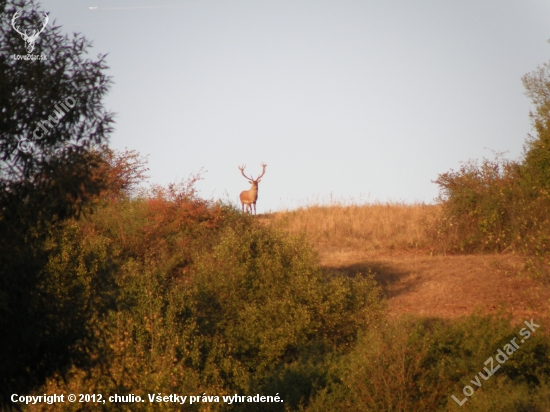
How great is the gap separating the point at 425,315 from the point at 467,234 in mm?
8169

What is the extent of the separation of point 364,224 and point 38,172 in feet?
79.5

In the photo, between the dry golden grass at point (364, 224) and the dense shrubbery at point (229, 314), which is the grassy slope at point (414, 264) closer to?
the dry golden grass at point (364, 224)

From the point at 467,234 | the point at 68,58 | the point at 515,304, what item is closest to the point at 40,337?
the point at 68,58

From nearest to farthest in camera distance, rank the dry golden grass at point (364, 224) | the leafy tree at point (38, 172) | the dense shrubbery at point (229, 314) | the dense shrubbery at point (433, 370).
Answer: the leafy tree at point (38, 172) < the dense shrubbery at point (229, 314) < the dense shrubbery at point (433, 370) < the dry golden grass at point (364, 224)

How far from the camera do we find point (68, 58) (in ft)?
18.1

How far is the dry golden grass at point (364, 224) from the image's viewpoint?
86.1 ft

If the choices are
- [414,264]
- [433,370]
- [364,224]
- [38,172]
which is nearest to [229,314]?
[433,370]

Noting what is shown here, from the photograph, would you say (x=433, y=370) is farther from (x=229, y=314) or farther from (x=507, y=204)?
(x=507, y=204)

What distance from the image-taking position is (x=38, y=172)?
521cm

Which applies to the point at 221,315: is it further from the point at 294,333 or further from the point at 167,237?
the point at 167,237

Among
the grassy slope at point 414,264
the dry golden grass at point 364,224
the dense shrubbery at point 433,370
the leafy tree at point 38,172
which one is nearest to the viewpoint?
the leafy tree at point 38,172
